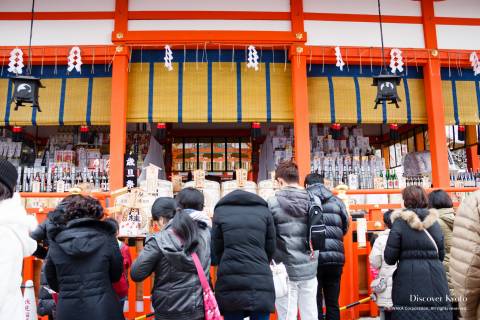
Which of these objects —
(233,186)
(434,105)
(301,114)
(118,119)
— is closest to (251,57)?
(301,114)

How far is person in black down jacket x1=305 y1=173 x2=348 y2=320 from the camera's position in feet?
14.1

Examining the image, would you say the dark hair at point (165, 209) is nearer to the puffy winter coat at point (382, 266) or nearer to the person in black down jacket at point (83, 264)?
the person in black down jacket at point (83, 264)

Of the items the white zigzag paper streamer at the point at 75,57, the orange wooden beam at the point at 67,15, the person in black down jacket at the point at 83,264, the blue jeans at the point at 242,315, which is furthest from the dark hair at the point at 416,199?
the orange wooden beam at the point at 67,15

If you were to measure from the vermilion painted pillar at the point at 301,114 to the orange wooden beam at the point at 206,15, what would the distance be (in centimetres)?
81

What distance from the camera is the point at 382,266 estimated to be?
465 cm

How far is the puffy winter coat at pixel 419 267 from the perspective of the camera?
3.69 metres

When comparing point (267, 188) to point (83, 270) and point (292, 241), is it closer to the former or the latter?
point (292, 241)

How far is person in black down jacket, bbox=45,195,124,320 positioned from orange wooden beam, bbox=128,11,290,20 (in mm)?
5647

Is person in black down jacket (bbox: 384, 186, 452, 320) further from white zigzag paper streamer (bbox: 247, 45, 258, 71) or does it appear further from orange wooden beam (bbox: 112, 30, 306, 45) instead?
orange wooden beam (bbox: 112, 30, 306, 45)

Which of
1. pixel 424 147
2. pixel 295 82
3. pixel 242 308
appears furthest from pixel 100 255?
pixel 424 147

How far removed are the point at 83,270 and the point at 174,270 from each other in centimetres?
66

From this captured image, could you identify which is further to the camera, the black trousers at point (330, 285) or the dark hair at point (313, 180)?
the dark hair at point (313, 180)

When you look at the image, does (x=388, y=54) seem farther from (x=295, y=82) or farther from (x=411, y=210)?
(x=411, y=210)

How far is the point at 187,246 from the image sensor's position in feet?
10.2
